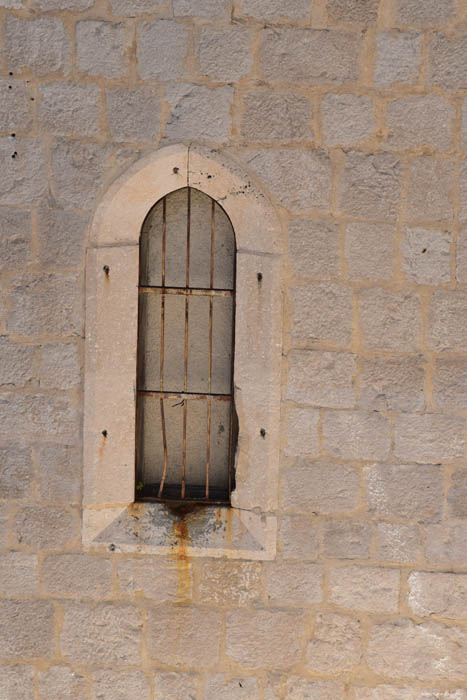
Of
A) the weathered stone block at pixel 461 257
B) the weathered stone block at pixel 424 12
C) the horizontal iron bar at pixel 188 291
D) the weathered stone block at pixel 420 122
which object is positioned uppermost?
the weathered stone block at pixel 424 12

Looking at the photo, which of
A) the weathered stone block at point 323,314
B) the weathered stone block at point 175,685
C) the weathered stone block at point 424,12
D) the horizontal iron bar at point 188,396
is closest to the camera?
the weathered stone block at point 424,12

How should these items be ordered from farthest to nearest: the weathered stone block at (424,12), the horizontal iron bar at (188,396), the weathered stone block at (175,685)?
the horizontal iron bar at (188,396), the weathered stone block at (175,685), the weathered stone block at (424,12)

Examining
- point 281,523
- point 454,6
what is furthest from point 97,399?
point 454,6

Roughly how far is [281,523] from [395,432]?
0.66 m

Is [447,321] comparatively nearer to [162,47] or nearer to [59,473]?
[162,47]

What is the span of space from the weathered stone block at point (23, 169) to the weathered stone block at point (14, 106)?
62 mm

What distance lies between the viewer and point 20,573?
3.06m

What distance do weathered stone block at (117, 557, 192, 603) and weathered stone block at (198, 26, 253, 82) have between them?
7.23 feet

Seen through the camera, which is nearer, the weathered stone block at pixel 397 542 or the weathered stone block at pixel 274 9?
the weathered stone block at pixel 274 9

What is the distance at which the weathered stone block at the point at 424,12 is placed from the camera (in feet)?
9.30

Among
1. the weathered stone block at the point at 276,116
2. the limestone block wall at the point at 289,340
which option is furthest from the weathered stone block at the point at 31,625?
the weathered stone block at the point at 276,116

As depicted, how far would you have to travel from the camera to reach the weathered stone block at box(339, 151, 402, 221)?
9.48ft

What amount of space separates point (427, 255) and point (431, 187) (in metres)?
0.30

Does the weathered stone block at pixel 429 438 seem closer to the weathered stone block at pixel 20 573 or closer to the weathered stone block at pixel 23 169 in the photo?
the weathered stone block at pixel 20 573
